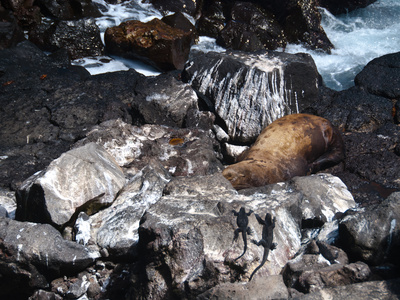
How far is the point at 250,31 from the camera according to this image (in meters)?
9.02

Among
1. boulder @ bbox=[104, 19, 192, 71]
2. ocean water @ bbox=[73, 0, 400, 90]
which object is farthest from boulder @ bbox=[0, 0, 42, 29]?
boulder @ bbox=[104, 19, 192, 71]

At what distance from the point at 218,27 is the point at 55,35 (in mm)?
3698

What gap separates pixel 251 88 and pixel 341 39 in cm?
587

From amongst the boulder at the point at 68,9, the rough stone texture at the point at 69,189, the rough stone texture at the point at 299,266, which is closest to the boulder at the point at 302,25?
the boulder at the point at 68,9

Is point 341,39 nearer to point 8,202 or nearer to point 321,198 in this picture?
point 321,198

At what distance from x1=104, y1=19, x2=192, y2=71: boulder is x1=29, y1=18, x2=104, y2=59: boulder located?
0.27 metres

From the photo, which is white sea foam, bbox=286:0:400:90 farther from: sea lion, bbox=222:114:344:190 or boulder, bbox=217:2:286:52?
sea lion, bbox=222:114:344:190

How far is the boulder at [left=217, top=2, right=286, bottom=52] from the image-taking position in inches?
348

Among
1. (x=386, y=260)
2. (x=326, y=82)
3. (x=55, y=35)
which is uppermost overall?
(x=386, y=260)

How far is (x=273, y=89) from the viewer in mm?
5836

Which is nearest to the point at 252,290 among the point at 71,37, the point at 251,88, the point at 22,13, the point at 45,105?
the point at 251,88

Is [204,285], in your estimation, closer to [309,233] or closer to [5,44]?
[309,233]

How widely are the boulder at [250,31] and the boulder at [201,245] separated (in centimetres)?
636

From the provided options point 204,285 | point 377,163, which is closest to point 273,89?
point 377,163
